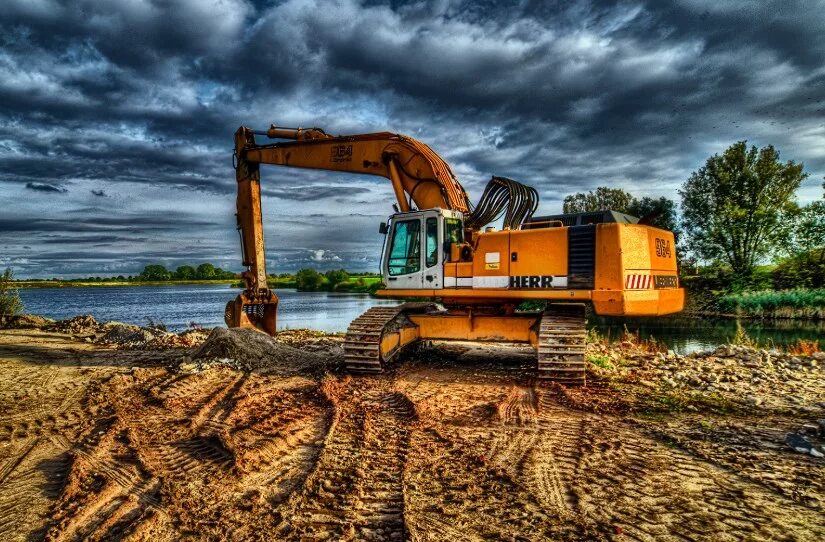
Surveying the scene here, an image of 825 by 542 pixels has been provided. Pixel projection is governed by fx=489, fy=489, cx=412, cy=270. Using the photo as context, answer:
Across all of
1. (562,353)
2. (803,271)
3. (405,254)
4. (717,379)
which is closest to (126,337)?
(405,254)

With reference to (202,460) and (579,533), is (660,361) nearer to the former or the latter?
(579,533)

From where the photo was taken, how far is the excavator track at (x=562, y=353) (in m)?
6.85

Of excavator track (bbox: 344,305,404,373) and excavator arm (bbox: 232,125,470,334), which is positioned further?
excavator arm (bbox: 232,125,470,334)

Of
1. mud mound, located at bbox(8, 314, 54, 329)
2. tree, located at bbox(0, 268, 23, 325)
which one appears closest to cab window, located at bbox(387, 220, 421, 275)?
mud mound, located at bbox(8, 314, 54, 329)

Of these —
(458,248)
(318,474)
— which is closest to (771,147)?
(458,248)

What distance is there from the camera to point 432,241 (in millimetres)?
8336

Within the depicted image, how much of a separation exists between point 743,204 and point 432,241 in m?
34.0

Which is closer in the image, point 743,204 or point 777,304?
point 777,304

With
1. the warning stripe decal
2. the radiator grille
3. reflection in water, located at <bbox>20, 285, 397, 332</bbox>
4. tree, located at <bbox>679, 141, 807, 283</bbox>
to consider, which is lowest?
reflection in water, located at <bbox>20, 285, 397, 332</bbox>

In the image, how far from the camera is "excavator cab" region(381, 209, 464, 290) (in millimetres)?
8242

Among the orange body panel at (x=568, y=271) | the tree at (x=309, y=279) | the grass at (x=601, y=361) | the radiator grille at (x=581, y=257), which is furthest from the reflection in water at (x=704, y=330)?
the tree at (x=309, y=279)

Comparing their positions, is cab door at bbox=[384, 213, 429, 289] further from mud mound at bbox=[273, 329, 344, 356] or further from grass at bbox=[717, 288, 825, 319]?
grass at bbox=[717, 288, 825, 319]

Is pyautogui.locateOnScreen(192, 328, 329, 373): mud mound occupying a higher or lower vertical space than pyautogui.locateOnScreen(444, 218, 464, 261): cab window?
lower

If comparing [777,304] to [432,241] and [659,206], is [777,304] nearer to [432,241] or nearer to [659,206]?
[659,206]
